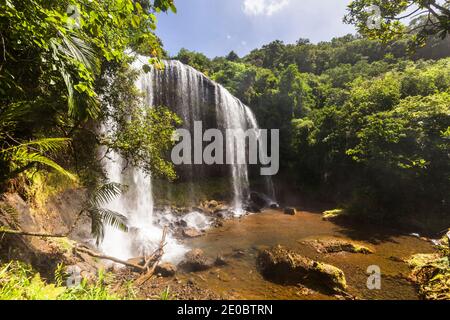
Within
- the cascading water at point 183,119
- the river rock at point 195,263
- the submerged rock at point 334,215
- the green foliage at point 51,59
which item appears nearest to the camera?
the green foliage at point 51,59

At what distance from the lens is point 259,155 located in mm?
23031

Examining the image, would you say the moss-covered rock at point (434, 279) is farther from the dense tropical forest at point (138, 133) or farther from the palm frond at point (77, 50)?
the palm frond at point (77, 50)

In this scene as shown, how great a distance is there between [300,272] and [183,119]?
14.5 meters

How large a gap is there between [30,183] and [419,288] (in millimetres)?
10402

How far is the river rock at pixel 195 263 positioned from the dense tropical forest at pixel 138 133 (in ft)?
1.32

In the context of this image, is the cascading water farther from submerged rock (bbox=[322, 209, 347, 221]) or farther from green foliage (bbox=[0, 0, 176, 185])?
green foliage (bbox=[0, 0, 176, 185])

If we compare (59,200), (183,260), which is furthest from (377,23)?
(59,200)

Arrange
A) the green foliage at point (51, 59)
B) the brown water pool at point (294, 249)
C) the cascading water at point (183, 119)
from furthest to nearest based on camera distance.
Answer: the cascading water at point (183, 119)
the brown water pool at point (294, 249)
the green foliage at point (51, 59)

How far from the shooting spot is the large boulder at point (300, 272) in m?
6.54

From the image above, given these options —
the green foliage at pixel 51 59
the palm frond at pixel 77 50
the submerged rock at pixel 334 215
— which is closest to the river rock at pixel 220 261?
the green foliage at pixel 51 59

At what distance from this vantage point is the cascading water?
42.3 ft

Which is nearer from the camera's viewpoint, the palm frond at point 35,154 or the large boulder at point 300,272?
the palm frond at point 35,154

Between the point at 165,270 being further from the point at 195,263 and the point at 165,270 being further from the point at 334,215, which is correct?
the point at 334,215

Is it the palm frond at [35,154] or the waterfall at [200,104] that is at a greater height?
the waterfall at [200,104]
